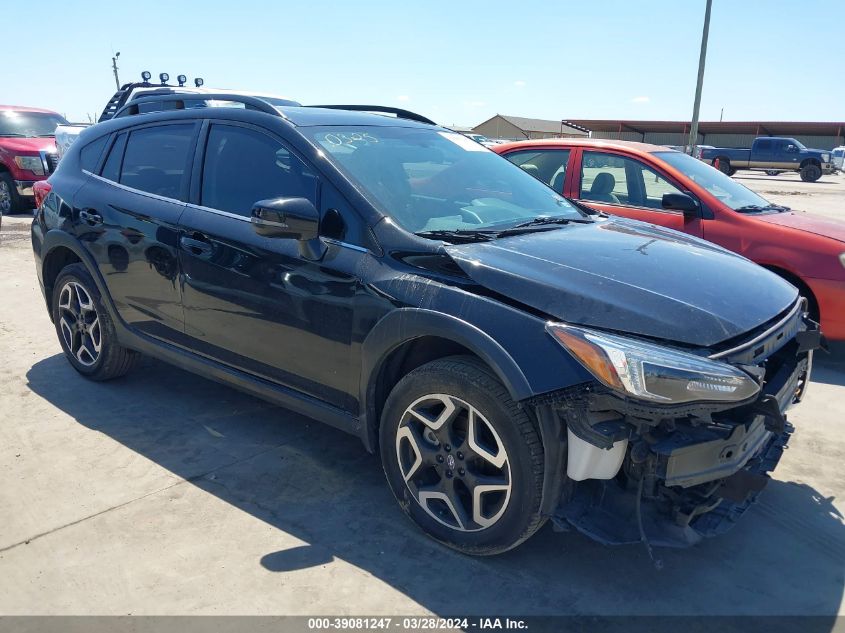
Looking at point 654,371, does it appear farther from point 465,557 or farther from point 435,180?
point 435,180

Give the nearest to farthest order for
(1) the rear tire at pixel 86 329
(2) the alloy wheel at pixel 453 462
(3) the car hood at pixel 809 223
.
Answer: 1. (2) the alloy wheel at pixel 453 462
2. (1) the rear tire at pixel 86 329
3. (3) the car hood at pixel 809 223

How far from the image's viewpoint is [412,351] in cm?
302

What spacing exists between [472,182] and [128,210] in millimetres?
2047

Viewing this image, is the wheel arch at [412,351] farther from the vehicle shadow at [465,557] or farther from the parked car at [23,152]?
the parked car at [23,152]

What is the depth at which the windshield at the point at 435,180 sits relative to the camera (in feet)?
10.7

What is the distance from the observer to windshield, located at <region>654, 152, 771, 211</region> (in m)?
5.93

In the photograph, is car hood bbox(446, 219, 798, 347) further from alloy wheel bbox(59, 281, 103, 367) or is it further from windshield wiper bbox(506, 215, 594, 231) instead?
alloy wheel bbox(59, 281, 103, 367)

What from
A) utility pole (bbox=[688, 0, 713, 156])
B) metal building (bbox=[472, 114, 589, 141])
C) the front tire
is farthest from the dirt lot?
metal building (bbox=[472, 114, 589, 141])

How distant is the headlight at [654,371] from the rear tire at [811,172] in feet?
120

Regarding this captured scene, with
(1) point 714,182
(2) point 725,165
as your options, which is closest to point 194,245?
(1) point 714,182

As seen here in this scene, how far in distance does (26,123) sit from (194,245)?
12573mm

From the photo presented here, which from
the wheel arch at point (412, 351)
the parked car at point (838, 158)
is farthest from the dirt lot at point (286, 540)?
the parked car at point (838, 158)

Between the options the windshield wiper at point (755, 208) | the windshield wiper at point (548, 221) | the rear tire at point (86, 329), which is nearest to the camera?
the windshield wiper at point (548, 221)

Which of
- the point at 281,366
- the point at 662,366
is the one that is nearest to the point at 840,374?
the point at 662,366
